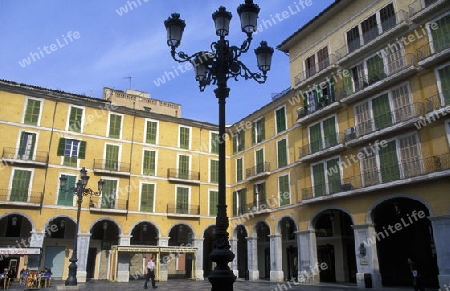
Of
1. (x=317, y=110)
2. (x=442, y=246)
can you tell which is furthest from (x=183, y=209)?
(x=442, y=246)

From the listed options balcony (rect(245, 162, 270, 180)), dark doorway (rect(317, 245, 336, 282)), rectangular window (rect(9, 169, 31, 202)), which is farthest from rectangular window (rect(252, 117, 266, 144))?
rectangular window (rect(9, 169, 31, 202))

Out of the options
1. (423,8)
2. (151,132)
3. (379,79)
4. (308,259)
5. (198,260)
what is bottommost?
(198,260)

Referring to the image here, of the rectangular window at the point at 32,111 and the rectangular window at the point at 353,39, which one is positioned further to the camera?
the rectangular window at the point at 32,111

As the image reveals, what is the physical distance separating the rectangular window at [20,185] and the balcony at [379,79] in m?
21.3

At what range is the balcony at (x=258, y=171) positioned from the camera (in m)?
29.2

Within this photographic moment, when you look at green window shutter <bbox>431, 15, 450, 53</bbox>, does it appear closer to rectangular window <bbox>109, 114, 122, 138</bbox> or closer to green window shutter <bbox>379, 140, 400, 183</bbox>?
green window shutter <bbox>379, 140, 400, 183</bbox>

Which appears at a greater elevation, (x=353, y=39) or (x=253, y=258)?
(x=353, y=39)

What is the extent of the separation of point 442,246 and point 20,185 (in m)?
25.1

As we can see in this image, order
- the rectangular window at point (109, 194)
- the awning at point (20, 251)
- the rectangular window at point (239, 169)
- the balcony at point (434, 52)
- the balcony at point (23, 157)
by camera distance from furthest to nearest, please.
Result: 1. the rectangular window at point (239, 169)
2. the rectangular window at point (109, 194)
3. the balcony at point (23, 157)
4. the awning at point (20, 251)
5. the balcony at point (434, 52)

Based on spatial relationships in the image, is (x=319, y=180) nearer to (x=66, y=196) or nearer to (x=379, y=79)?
(x=379, y=79)

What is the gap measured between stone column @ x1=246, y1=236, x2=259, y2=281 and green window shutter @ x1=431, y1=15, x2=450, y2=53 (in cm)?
1875

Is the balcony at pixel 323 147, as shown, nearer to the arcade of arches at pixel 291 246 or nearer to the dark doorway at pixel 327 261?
the arcade of arches at pixel 291 246

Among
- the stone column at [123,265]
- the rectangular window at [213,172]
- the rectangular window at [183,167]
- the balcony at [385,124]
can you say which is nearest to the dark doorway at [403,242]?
the balcony at [385,124]

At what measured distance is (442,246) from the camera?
1716cm
